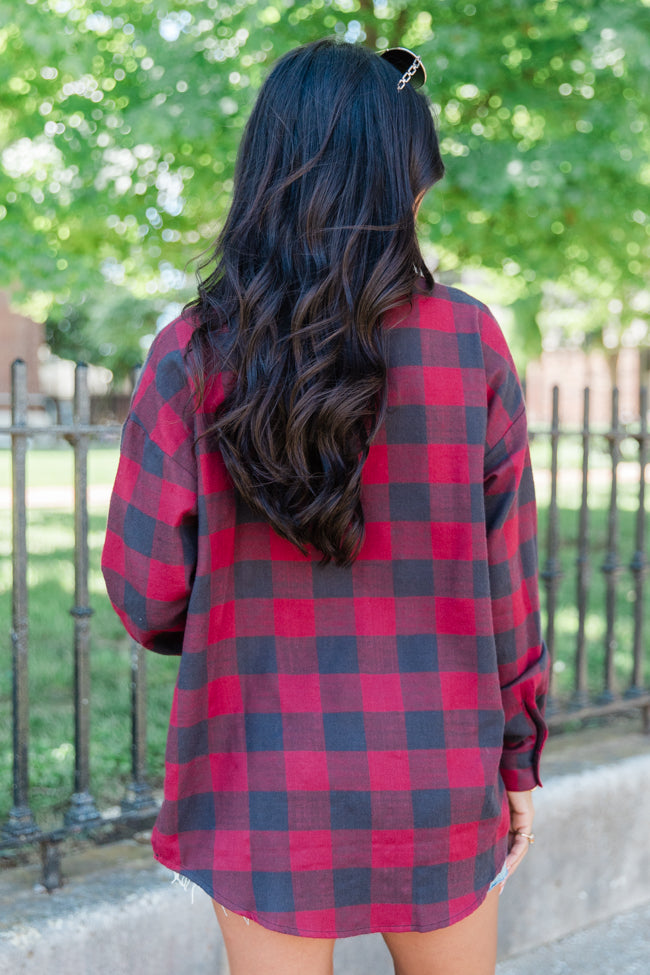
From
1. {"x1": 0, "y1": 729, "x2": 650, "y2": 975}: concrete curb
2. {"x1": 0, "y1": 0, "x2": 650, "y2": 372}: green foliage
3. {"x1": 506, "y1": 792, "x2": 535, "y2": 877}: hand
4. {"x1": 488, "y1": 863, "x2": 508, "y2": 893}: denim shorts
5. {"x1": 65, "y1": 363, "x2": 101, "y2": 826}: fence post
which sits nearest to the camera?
{"x1": 488, "y1": 863, "x2": 508, "y2": 893}: denim shorts

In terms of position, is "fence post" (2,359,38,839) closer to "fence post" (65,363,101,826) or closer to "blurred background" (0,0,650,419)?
"fence post" (65,363,101,826)

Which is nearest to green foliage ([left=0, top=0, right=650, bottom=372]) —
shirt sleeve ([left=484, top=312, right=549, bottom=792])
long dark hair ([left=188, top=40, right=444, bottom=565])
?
long dark hair ([left=188, top=40, right=444, bottom=565])

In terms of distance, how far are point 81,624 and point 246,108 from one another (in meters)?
3.07

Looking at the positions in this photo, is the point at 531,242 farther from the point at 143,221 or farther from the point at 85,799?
the point at 85,799

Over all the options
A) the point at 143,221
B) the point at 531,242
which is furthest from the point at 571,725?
the point at 143,221

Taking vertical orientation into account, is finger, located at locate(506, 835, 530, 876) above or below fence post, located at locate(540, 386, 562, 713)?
below

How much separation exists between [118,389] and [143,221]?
1098 inches

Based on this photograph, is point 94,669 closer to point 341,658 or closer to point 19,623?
point 19,623

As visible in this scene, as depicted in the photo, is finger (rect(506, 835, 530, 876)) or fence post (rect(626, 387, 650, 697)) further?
fence post (rect(626, 387, 650, 697))

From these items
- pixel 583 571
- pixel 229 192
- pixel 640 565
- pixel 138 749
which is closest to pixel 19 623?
pixel 138 749

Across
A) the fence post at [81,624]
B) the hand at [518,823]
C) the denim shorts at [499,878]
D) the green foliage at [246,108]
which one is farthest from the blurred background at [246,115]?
the denim shorts at [499,878]

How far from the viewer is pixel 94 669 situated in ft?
15.0

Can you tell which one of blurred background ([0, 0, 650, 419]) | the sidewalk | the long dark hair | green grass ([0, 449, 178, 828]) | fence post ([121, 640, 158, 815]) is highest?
blurred background ([0, 0, 650, 419])

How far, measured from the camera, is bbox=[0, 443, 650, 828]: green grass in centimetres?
329
